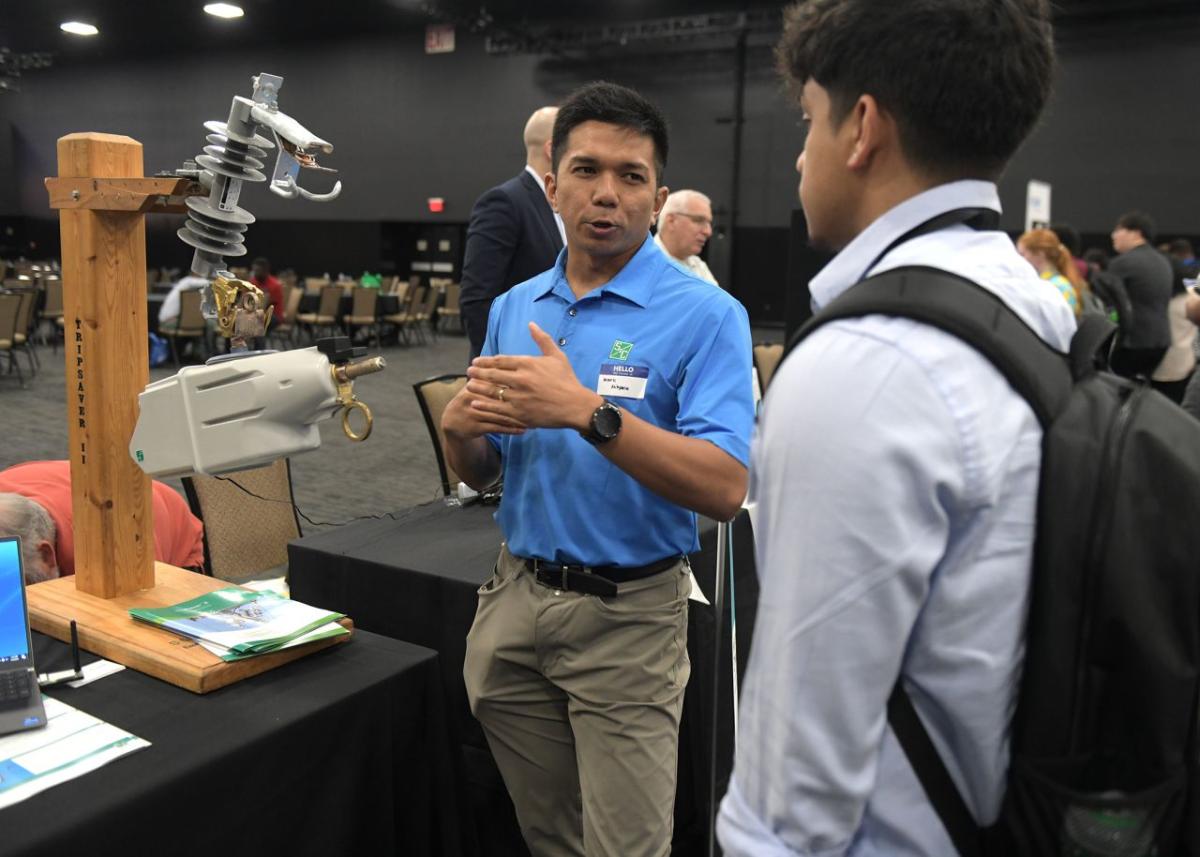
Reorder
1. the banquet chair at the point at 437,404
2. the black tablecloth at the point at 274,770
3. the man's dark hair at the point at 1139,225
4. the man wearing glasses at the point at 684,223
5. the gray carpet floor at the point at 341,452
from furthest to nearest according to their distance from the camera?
the man's dark hair at the point at 1139,225, the gray carpet floor at the point at 341,452, the man wearing glasses at the point at 684,223, the banquet chair at the point at 437,404, the black tablecloth at the point at 274,770

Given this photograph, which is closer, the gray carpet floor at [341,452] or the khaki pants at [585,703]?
the khaki pants at [585,703]

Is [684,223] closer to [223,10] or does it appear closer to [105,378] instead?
[105,378]

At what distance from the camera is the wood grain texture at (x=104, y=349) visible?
1476 mm

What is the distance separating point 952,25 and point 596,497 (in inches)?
33.4

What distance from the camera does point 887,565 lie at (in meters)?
0.61

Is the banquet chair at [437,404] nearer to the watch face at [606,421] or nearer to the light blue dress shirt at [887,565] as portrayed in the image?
the watch face at [606,421]

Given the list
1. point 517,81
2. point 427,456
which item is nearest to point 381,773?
point 427,456

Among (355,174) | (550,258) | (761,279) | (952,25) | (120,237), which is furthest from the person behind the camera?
(355,174)

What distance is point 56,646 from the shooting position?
1.45 metres

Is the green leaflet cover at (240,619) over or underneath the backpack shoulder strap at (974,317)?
underneath

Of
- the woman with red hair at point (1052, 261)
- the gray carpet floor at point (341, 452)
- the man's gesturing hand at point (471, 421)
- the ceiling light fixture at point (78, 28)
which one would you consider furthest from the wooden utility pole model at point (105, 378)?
the ceiling light fixture at point (78, 28)

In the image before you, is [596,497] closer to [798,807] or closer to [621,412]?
[621,412]

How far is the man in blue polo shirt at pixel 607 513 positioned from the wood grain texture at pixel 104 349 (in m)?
0.54

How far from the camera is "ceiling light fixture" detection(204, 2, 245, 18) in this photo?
1250cm
